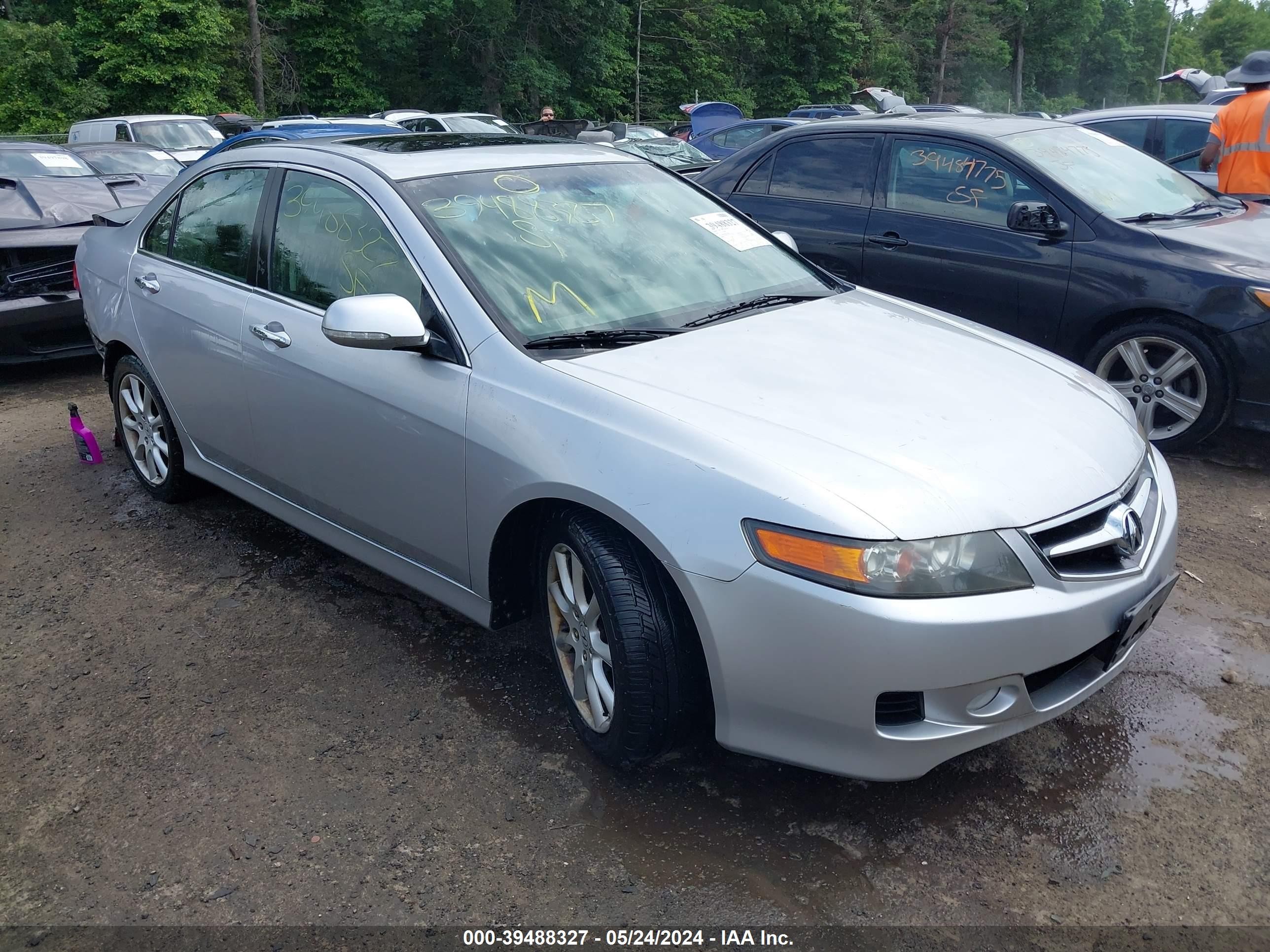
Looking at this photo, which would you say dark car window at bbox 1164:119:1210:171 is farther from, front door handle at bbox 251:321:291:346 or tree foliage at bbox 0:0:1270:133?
tree foliage at bbox 0:0:1270:133

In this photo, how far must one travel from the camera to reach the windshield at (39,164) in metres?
7.80

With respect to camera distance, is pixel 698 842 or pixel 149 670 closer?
pixel 698 842

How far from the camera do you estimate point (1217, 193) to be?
6102 mm

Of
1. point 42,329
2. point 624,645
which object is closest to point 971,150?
point 624,645

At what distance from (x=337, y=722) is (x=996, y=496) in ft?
6.57

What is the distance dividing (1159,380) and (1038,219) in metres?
1.00

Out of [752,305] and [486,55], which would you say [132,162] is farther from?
[486,55]

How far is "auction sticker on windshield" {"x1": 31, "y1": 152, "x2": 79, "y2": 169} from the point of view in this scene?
8.23 m

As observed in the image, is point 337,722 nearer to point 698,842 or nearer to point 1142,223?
point 698,842

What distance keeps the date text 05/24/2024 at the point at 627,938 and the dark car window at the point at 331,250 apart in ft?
5.85

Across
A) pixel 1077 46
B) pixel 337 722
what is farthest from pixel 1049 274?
pixel 1077 46

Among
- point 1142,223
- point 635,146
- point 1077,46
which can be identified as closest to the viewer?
point 1142,223

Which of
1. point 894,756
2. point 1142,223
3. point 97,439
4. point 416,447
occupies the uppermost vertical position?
point 1142,223

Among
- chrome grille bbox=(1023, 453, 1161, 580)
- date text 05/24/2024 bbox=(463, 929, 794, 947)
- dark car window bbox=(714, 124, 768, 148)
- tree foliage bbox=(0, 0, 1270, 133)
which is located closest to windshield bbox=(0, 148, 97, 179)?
date text 05/24/2024 bbox=(463, 929, 794, 947)
